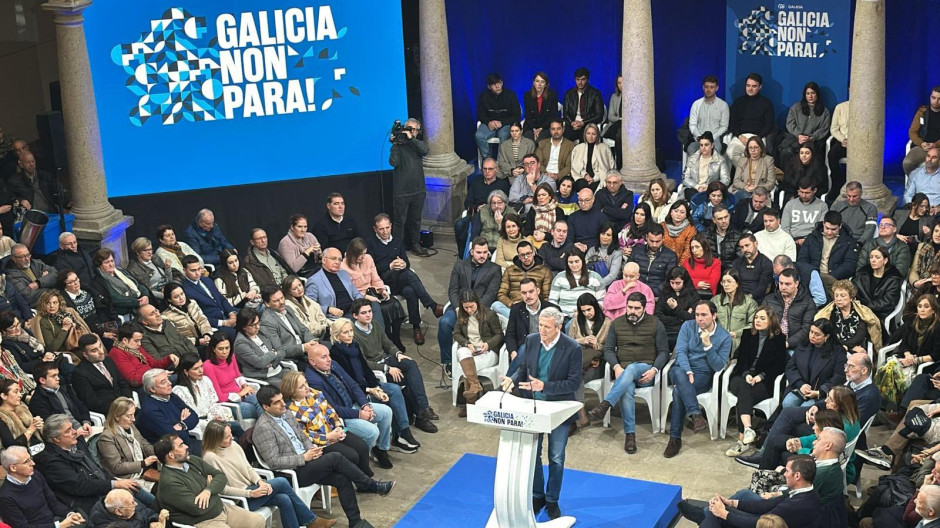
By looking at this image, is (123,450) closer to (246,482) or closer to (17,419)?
(17,419)

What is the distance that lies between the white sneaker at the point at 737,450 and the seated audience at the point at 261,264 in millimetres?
4137

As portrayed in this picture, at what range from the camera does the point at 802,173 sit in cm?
1256

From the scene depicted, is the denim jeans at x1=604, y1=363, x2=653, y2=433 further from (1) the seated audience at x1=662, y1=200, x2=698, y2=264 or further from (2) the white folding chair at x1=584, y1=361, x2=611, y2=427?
(1) the seated audience at x1=662, y1=200, x2=698, y2=264

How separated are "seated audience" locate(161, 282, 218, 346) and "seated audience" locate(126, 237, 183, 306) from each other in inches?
24.5

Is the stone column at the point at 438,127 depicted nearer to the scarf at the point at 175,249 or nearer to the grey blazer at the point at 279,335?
the scarf at the point at 175,249

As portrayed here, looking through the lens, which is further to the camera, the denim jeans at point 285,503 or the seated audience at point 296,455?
the seated audience at point 296,455

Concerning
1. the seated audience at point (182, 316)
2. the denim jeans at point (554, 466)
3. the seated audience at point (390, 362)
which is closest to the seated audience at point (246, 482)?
the denim jeans at point (554, 466)

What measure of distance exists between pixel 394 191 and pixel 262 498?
5.68 meters

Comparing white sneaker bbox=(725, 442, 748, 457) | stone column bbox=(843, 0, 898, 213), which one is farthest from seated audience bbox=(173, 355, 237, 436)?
stone column bbox=(843, 0, 898, 213)

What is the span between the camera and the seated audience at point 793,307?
10.1 meters

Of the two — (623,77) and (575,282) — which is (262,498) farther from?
(623,77)

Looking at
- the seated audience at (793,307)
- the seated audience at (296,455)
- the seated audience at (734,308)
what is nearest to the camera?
the seated audience at (296,455)

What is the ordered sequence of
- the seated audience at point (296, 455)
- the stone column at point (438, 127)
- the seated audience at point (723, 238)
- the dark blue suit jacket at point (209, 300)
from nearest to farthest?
the seated audience at point (296, 455), the dark blue suit jacket at point (209, 300), the seated audience at point (723, 238), the stone column at point (438, 127)

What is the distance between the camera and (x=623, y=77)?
13344mm
